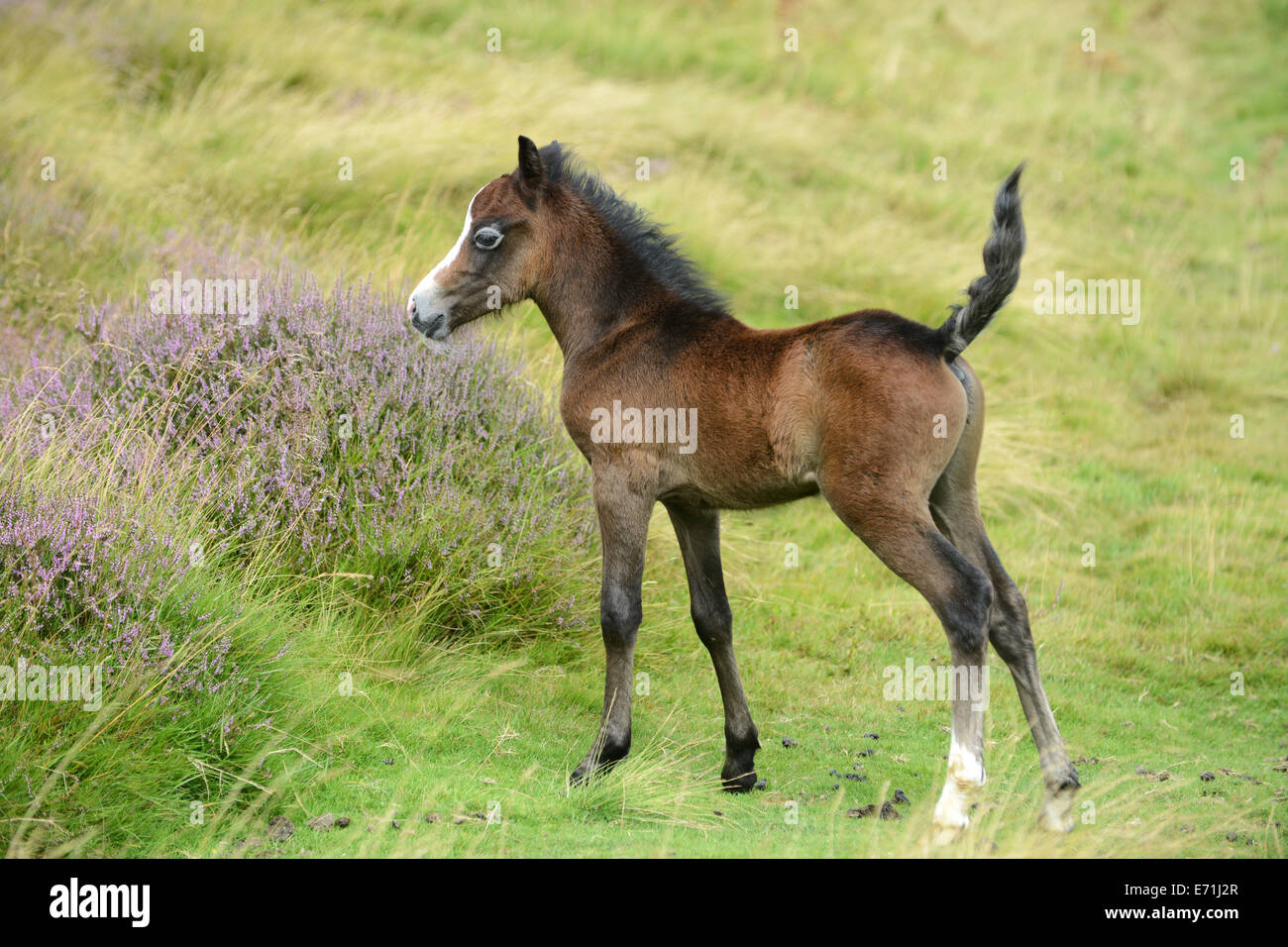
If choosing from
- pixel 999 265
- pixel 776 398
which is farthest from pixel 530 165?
pixel 999 265

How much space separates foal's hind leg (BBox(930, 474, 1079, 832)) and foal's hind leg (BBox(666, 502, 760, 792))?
113 centimetres

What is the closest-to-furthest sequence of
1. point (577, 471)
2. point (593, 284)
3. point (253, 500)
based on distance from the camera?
point (593, 284)
point (253, 500)
point (577, 471)

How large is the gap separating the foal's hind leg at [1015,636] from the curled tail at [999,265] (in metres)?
0.66

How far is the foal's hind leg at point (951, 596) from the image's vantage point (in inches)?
185

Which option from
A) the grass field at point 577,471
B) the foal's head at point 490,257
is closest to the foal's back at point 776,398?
the foal's head at point 490,257

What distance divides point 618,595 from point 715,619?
60cm

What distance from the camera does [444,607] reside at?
6.65 m

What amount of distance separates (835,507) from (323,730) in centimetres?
250

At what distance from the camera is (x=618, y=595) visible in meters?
5.54

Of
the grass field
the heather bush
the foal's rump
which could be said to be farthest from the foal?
the heather bush

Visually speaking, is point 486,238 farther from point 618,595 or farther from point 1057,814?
point 1057,814
